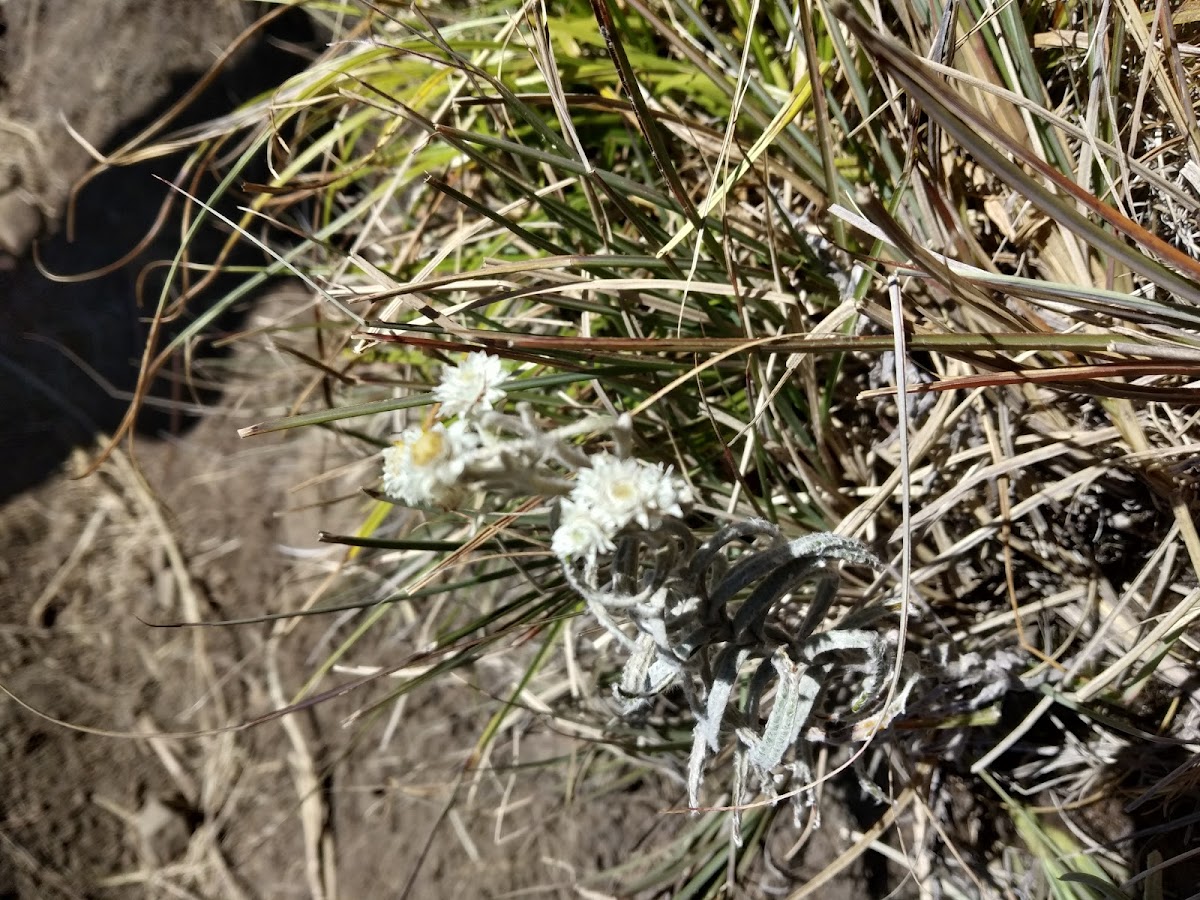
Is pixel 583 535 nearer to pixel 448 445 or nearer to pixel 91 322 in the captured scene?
pixel 448 445

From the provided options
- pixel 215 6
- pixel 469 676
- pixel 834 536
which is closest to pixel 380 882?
pixel 469 676

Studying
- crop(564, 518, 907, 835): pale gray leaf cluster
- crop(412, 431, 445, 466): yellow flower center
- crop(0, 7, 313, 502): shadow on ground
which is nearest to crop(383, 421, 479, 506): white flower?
crop(412, 431, 445, 466): yellow flower center

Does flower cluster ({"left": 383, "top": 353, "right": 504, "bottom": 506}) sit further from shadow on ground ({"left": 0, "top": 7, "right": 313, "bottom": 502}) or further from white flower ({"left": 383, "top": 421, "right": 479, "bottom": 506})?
shadow on ground ({"left": 0, "top": 7, "right": 313, "bottom": 502})

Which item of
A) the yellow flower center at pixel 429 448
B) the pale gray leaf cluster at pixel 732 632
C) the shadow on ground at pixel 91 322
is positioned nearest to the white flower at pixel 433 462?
the yellow flower center at pixel 429 448

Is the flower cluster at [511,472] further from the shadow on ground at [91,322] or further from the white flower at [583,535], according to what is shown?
the shadow on ground at [91,322]

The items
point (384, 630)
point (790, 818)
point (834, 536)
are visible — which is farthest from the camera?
point (384, 630)

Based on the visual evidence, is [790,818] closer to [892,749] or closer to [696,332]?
[892,749]

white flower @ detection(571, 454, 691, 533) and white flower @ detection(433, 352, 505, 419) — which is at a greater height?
white flower @ detection(433, 352, 505, 419)
